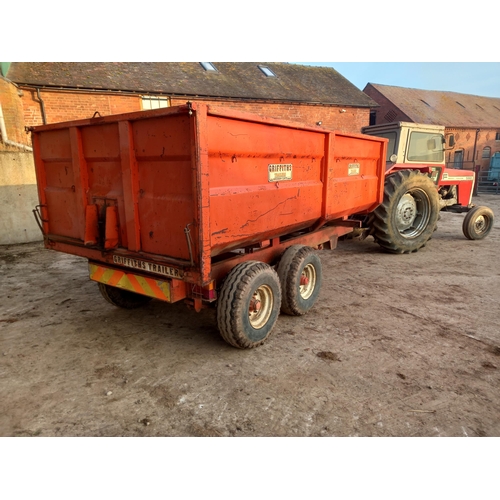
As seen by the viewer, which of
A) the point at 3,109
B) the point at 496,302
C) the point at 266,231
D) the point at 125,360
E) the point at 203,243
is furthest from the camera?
the point at 3,109

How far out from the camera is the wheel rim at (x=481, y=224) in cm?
799

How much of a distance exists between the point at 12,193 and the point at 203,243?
25.4 ft

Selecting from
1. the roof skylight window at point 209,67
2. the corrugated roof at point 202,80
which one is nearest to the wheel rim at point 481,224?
the corrugated roof at point 202,80

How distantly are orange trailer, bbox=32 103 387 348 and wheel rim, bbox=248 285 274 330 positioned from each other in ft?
0.04

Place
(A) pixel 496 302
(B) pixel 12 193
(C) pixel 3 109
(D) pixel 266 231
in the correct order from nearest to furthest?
(D) pixel 266 231
(A) pixel 496 302
(B) pixel 12 193
(C) pixel 3 109

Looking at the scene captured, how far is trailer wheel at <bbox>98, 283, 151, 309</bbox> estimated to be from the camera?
4.12 metres

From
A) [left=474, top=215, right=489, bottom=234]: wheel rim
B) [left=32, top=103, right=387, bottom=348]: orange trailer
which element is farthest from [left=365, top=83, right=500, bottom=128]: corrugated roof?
[left=32, top=103, right=387, bottom=348]: orange trailer

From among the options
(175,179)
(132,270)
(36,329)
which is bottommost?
(36,329)

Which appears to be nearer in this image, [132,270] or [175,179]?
[175,179]

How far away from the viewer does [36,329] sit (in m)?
3.87

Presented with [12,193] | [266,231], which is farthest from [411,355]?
[12,193]

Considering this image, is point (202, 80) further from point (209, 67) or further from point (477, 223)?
point (477, 223)

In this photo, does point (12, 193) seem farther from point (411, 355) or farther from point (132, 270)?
point (411, 355)

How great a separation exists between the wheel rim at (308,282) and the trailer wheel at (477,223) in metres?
5.43
